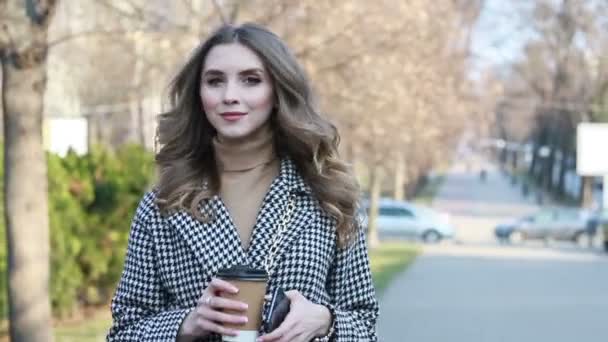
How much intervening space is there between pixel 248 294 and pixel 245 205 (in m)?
0.42

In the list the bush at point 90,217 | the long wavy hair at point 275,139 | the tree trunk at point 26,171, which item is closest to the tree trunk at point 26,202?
the tree trunk at point 26,171

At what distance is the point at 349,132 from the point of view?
26.1m

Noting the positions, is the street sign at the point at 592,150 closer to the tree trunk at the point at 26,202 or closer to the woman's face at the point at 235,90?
the tree trunk at the point at 26,202

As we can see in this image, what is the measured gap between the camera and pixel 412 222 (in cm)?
4897

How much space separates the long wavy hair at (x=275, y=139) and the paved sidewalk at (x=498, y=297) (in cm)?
1249

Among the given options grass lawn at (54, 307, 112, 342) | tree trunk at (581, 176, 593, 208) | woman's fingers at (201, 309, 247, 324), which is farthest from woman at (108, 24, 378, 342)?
tree trunk at (581, 176, 593, 208)

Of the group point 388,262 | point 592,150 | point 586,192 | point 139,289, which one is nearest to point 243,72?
point 139,289

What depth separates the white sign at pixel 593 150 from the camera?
39.6m

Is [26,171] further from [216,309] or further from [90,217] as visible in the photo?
[90,217]

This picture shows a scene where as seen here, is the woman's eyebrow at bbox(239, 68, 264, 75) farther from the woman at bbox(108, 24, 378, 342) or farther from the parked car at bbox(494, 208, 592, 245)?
the parked car at bbox(494, 208, 592, 245)

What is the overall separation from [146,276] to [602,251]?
131 feet

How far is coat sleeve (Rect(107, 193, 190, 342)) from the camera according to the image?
10.2 feet

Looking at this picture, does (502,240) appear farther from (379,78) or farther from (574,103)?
(379,78)

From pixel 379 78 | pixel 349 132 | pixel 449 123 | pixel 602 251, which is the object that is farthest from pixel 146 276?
pixel 602 251
